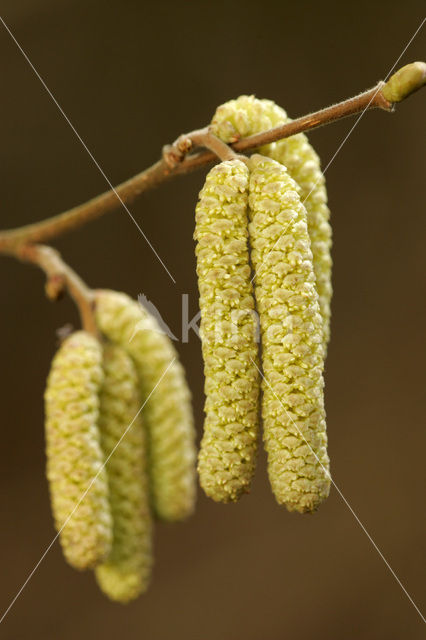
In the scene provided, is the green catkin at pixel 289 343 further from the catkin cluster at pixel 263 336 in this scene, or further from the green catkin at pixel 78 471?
the green catkin at pixel 78 471

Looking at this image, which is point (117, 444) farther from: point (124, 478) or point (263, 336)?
point (263, 336)

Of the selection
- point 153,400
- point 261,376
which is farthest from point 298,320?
point 153,400

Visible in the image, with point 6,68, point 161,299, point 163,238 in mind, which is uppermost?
point 6,68

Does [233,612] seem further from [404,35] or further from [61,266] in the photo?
[404,35]

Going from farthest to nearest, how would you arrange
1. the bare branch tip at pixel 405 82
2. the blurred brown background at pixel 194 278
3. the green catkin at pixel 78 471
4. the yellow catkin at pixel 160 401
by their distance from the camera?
the blurred brown background at pixel 194 278 → the yellow catkin at pixel 160 401 → the green catkin at pixel 78 471 → the bare branch tip at pixel 405 82

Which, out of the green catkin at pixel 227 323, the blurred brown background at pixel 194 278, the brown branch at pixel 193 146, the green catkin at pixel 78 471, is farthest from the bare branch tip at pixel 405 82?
the blurred brown background at pixel 194 278

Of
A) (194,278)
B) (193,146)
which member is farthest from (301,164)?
(194,278)

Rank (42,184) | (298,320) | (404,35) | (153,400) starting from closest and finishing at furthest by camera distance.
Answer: (298,320), (153,400), (404,35), (42,184)

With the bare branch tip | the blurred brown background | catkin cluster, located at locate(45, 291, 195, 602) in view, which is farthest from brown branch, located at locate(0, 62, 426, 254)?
the blurred brown background
